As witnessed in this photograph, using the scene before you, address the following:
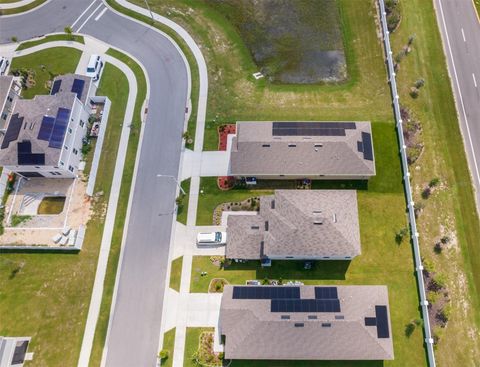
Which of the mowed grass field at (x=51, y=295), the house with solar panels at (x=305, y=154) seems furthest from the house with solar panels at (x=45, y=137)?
the house with solar panels at (x=305, y=154)

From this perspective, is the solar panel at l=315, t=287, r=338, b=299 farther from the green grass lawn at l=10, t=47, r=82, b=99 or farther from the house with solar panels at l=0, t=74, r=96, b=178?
the green grass lawn at l=10, t=47, r=82, b=99

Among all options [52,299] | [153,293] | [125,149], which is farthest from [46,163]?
[153,293]

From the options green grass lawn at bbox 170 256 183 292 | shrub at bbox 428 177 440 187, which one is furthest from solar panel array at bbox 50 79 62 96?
shrub at bbox 428 177 440 187

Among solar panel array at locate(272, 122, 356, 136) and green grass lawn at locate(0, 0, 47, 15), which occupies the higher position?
green grass lawn at locate(0, 0, 47, 15)

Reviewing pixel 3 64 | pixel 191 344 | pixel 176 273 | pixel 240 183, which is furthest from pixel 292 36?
pixel 191 344

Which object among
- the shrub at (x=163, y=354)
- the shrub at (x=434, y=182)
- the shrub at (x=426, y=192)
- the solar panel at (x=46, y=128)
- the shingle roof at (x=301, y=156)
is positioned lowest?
the shrub at (x=163, y=354)

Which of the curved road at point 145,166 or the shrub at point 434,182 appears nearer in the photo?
the curved road at point 145,166

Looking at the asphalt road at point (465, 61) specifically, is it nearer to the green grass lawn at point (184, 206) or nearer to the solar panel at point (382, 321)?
the solar panel at point (382, 321)
